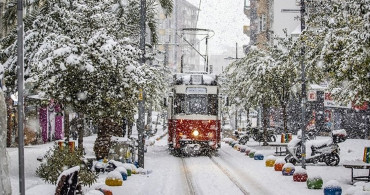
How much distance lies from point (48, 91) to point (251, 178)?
6.88 metres

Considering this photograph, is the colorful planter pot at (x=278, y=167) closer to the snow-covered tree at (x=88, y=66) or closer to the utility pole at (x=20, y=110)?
the snow-covered tree at (x=88, y=66)

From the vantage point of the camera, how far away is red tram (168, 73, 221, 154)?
2481 centimetres

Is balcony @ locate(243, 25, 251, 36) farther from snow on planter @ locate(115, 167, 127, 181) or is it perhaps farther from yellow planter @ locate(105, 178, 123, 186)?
yellow planter @ locate(105, 178, 123, 186)

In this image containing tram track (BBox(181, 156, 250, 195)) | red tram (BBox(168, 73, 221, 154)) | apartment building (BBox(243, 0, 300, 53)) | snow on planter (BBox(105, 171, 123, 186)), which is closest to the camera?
tram track (BBox(181, 156, 250, 195))

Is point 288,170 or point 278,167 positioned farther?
point 278,167

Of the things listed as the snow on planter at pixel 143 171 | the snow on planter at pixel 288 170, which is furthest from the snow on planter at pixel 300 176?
the snow on planter at pixel 143 171

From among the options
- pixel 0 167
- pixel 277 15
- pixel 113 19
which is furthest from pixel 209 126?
pixel 277 15

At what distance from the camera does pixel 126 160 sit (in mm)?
19891

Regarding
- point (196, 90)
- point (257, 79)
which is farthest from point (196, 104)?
point (257, 79)

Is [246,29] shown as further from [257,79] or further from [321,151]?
[321,151]

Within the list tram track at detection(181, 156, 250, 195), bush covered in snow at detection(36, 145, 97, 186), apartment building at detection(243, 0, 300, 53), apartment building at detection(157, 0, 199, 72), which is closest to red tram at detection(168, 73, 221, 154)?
tram track at detection(181, 156, 250, 195)

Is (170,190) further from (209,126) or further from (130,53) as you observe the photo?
(209,126)

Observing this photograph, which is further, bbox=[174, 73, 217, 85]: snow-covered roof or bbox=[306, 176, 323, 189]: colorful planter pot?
bbox=[174, 73, 217, 85]: snow-covered roof

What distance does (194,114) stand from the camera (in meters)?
25.0
